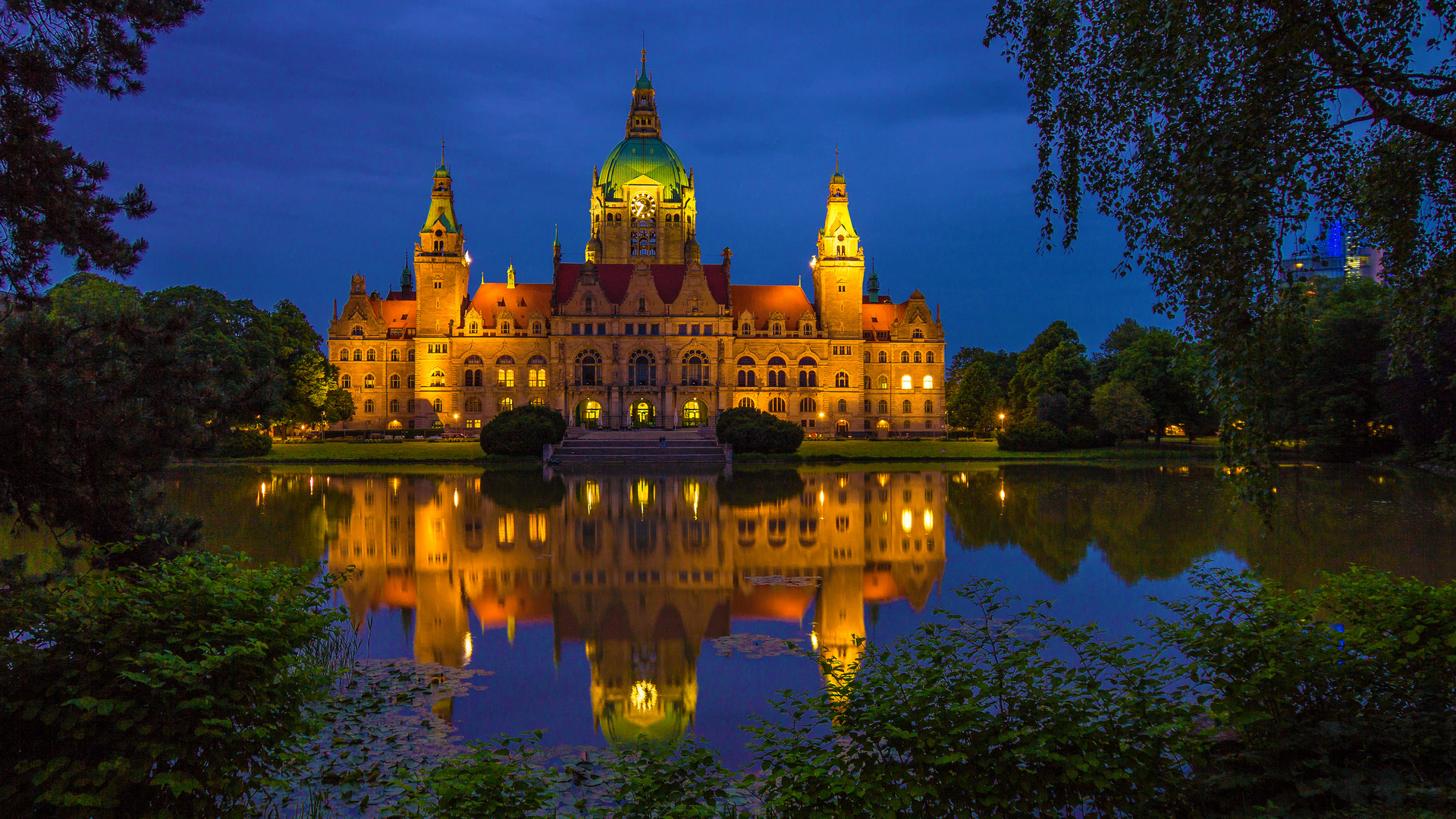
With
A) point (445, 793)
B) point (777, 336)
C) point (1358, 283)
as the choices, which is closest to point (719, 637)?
point (445, 793)

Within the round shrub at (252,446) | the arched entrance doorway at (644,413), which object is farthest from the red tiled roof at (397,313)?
the round shrub at (252,446)

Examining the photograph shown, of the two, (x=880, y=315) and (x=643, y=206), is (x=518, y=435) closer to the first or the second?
(x=880, y=315)

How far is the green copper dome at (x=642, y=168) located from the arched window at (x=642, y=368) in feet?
71.2

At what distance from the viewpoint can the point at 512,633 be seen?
11.2 metres

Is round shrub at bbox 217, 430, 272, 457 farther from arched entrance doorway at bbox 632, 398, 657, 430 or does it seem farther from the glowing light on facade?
the glowing light on facade

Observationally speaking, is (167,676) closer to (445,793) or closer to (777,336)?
(445,793)

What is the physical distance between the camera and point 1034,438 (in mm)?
52000

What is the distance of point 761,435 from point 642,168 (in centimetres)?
4751

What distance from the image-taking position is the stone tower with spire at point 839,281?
7581cm

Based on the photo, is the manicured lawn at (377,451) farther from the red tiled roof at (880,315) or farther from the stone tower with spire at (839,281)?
the red tiled roof at (880,315)

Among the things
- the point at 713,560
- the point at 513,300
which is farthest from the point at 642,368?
the point at 713,560

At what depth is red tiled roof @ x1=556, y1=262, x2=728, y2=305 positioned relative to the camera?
7369 centimetres

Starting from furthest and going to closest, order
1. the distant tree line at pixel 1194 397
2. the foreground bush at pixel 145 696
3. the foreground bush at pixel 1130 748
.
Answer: the distant tree line at pixel 1194 397
the foreground bush at pixel 1130 748
the foreground bush at pixel 145 696

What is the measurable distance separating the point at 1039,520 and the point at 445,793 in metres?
19.5
